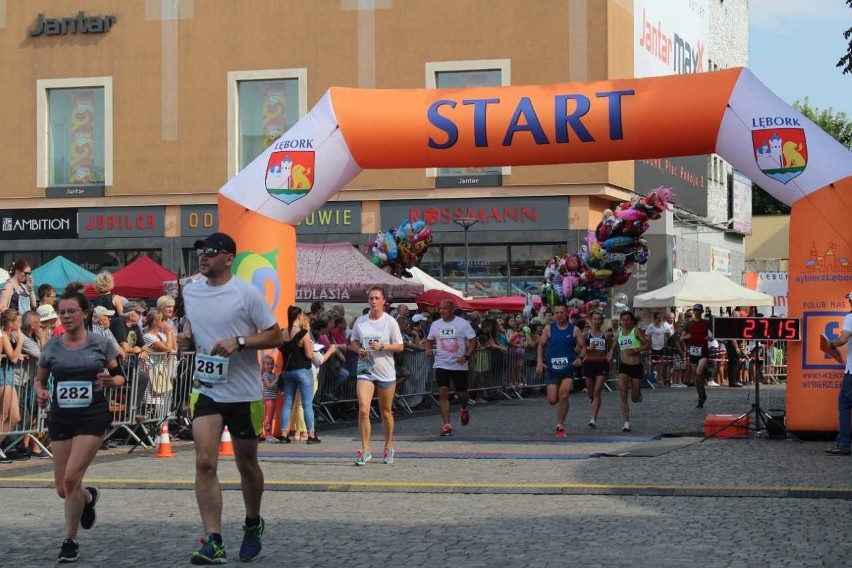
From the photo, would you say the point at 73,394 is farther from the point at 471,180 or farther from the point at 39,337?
the point at 471,180

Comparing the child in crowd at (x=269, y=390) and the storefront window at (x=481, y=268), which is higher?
the storefront window at (x=481, y=268)

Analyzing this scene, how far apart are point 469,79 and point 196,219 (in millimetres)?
8899

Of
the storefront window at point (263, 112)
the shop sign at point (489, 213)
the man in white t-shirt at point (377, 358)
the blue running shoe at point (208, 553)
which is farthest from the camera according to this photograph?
the storefront window at point (263, 112)

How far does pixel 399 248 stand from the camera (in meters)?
31.7

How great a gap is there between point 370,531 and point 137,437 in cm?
716

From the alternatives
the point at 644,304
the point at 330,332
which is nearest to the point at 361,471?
the point at 330,332

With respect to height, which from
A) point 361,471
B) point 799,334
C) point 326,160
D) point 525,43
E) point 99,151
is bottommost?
point 361,471

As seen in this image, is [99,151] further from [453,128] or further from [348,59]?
[453,128]

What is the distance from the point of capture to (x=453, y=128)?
17.8m

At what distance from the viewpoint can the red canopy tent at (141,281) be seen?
27.8 meters

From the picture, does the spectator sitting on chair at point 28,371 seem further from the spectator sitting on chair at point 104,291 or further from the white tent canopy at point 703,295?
the white tent canopy at point 703,295

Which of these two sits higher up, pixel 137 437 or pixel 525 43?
pixel 525 43

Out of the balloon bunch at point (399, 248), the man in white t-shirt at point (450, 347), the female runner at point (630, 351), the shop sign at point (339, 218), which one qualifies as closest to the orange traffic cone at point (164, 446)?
the man in white t-shirt at point (450, 347)

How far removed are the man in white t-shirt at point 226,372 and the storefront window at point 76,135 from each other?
3467cm
